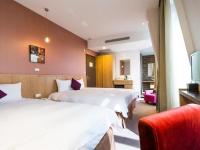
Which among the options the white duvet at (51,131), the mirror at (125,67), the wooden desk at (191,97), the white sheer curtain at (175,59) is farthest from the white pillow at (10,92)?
the mirror at (125,67)

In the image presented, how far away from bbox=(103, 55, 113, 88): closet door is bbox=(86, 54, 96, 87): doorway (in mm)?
509

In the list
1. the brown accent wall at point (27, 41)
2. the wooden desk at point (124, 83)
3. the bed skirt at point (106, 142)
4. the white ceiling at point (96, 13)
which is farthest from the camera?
the wooden desk at point (124, 83)

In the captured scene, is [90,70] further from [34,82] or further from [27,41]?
[27,41]

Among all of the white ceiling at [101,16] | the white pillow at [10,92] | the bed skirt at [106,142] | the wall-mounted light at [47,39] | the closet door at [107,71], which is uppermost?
the white ceiling at [101,16]

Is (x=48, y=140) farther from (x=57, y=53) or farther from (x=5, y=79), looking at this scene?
(x=57, y=53)

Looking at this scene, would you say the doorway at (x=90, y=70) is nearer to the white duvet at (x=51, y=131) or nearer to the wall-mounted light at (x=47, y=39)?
the wall-mounted light at (x=47, y=39)

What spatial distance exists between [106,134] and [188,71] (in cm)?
196

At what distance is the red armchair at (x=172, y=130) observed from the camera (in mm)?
662

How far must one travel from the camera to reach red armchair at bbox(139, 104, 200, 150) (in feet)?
2.17

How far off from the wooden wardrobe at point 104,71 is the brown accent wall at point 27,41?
211cm

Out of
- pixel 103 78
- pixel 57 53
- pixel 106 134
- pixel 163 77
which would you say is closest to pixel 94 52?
pixel 103 78

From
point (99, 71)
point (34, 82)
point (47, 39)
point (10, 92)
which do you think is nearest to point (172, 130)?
point (10, 92)

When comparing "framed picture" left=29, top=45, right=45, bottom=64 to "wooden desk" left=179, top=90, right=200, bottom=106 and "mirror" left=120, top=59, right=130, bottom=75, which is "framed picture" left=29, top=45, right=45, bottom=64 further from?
"mirror" left=120, top=59, right=130, bottom=75

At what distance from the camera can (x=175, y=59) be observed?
2.67 metres
